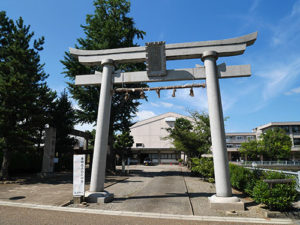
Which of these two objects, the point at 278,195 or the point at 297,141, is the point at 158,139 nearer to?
the point at 297,141

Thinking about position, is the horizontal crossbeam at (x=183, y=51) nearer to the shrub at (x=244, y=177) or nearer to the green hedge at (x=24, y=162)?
the shrub at (x=244, y=177)

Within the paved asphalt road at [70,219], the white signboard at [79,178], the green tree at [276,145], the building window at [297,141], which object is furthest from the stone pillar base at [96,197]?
the building window at [297,141]

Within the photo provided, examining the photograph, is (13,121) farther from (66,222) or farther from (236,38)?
(236,38)

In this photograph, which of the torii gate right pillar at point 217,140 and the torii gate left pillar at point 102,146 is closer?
the torii gate right pillar at point 217,140

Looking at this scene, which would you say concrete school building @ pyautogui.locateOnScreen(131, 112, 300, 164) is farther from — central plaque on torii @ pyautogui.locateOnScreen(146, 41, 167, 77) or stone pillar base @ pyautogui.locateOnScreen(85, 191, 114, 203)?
stone pillar base @ pyautogui.locateOnScreen(85, 191, 114, 203)

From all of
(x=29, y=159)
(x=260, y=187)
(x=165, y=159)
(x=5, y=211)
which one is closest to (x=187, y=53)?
(x=260, y=187)

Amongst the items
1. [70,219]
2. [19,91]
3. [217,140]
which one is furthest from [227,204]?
[19,91]

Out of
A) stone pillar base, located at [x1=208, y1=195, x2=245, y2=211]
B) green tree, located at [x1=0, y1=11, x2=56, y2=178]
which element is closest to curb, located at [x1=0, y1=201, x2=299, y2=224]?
stone pillar base, located at [x1=208, y1=195, x2=245, y2=211]

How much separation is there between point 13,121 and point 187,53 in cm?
1392

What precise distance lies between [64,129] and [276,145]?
136 feet

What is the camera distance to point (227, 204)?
6719 mm

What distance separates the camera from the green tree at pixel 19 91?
1348 cm

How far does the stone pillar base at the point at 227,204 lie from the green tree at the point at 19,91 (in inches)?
533

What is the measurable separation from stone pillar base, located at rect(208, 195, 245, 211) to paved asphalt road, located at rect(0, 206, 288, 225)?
3.68 feet
